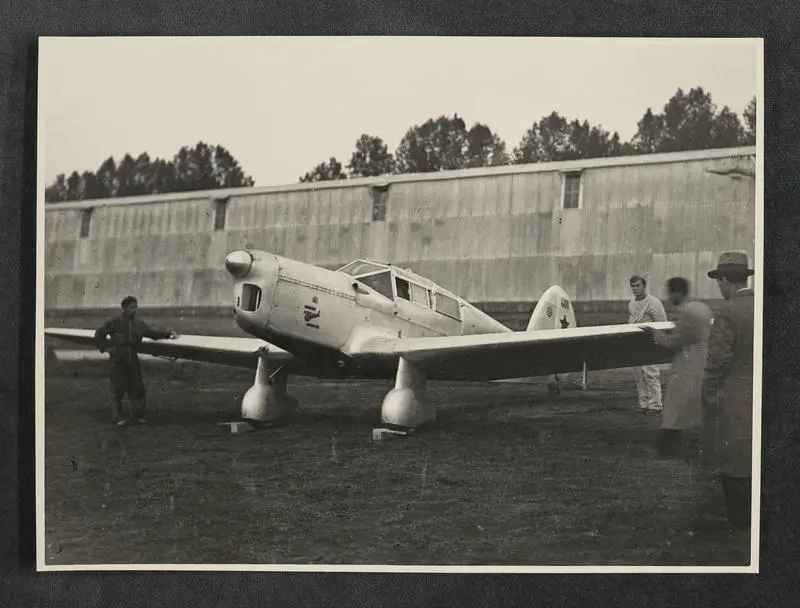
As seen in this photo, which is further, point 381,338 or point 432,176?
point 381,338

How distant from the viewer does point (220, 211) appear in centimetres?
300

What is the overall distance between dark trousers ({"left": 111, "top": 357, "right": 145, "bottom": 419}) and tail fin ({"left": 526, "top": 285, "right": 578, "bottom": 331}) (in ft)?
4.62

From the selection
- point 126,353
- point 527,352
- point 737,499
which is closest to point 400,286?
point 527,352

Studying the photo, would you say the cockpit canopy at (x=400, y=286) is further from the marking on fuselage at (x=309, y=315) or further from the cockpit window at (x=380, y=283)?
the marking on fuselage at (x=309, y=315)

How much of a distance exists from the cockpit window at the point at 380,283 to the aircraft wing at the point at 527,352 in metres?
0.19

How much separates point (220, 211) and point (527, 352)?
1.21 meters

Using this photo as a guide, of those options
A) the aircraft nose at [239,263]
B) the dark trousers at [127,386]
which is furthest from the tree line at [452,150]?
the dark trousers at [127,386]

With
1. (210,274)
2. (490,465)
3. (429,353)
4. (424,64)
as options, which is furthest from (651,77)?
(210,274)

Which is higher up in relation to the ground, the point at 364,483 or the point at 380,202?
the point at 380,202

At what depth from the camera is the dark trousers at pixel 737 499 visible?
115 inches

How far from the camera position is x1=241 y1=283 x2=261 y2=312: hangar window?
3.00 m

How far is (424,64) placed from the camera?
117 inches

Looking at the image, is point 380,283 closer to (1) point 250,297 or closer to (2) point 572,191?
(1) point 250,297

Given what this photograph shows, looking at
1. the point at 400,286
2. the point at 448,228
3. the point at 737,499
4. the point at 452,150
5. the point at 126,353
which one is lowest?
the point at 737,499
